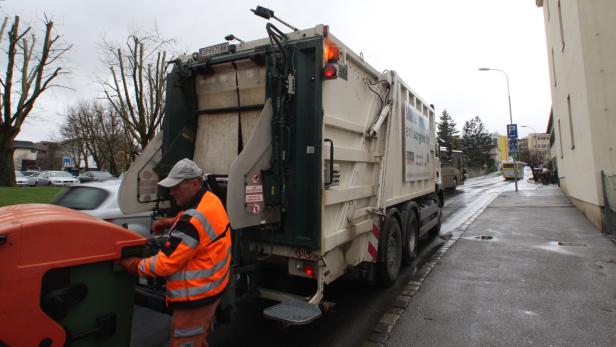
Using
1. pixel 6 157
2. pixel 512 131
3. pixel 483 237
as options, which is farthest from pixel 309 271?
pixel 6 157

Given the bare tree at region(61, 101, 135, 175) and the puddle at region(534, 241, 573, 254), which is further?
the bare tree at region(61, 101, 135, 175)

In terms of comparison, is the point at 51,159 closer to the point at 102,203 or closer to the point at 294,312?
the point at 102,203

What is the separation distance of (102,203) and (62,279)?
372 cm

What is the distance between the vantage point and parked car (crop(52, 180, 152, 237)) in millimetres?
5379

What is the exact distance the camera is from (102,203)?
5.48 metres

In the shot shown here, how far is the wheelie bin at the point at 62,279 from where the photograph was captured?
6.34 ft

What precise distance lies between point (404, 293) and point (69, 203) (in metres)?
5.05

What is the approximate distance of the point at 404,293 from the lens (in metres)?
4.88

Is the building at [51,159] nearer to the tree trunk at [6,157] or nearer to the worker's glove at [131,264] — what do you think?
the tree trunk at [6,157]

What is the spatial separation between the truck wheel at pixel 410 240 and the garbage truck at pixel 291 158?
462 millimetres

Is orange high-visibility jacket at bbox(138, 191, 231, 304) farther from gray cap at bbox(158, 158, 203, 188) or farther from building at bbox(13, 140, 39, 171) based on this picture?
building at bbox(13, 140, 39, 171)

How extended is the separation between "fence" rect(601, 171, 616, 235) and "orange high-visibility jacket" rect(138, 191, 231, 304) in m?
8.89

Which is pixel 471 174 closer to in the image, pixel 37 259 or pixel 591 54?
pixel 591 54

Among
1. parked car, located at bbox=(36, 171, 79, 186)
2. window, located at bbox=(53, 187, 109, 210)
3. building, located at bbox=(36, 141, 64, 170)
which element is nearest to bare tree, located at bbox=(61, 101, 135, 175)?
parked car, located at bbox=(36, 171, 79, 186)
